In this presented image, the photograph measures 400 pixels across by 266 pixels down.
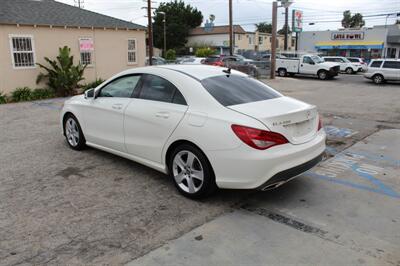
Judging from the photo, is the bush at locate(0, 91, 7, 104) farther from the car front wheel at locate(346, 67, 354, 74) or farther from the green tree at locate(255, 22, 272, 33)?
the green tree at locate(255, 22, 272, 33)

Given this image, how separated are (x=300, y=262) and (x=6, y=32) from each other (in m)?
14.0

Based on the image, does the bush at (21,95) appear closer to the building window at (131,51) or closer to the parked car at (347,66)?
the building window at (131,51)

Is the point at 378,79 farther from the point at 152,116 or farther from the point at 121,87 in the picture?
the point at 152,116

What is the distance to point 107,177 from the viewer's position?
524cm

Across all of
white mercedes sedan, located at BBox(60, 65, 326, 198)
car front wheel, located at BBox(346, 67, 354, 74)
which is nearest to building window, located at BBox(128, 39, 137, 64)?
white mercedes sedan, located at BBox(60, 65, 326, 198)

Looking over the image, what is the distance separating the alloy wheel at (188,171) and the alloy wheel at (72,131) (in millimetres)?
2638

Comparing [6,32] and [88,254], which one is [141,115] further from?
[6,32]

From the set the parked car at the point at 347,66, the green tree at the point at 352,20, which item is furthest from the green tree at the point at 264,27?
the parked car at the point at 347,66

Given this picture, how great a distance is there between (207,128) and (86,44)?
549 inches

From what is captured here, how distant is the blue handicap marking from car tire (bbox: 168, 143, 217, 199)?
1941 mm

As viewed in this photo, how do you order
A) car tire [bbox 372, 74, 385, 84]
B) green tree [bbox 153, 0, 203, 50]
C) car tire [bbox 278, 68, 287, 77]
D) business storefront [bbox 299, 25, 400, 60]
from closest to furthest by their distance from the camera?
1. car tire [bbox 372, 74, 385, 84]
2. car tire [bbox 278, 68, 287, 77]
3. business storefront [bbox 299, 25, 400, 60]
4. green tree [bbox 153, 0, 203, 50]

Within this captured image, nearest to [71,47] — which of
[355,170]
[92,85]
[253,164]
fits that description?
[92,85]

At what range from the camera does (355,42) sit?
48125 mm

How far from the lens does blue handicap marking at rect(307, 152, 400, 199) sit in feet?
16.2
